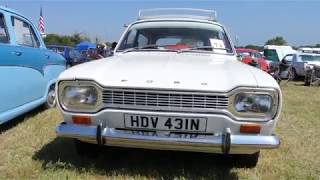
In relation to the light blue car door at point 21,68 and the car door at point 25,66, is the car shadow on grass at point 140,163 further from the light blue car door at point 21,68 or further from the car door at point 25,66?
the car door at point 25,66

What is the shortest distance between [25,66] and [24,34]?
30.1 inches

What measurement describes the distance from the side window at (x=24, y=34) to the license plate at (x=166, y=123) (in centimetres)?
294

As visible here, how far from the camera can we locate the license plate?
3822 mm

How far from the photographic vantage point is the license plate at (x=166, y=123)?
382cm

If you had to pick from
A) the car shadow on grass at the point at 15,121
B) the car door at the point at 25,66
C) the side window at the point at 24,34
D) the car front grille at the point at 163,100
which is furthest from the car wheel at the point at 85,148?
the side window at the point at 24,34

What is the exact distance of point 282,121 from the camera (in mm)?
7617

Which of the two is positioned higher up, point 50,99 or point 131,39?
point 131,39

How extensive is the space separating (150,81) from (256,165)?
1.58 meters

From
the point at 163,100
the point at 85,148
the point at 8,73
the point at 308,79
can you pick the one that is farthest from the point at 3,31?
the point at 308,79

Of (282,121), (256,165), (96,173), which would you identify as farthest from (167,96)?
(282,121)

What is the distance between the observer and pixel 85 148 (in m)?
4.60

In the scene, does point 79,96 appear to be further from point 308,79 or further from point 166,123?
point 308,79

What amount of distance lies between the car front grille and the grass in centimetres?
74

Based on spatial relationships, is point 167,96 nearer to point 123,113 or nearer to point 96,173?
point 123,113
